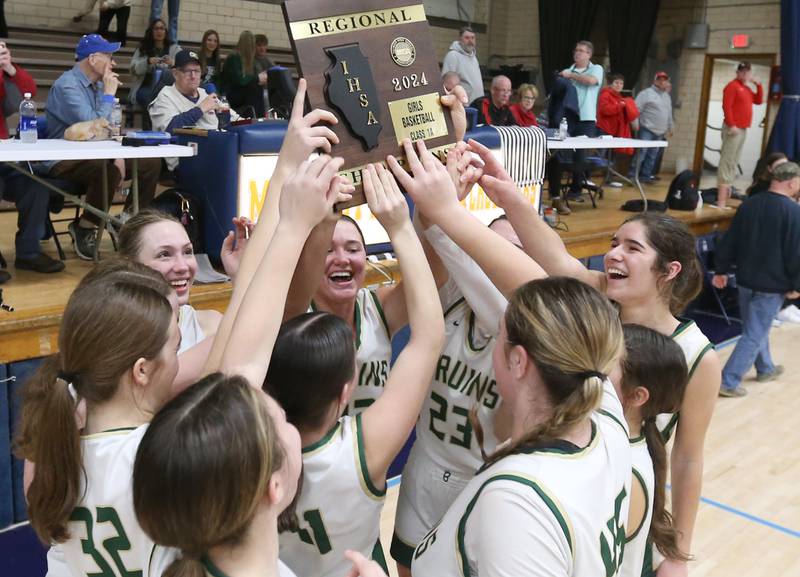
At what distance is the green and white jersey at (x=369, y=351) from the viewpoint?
189cm

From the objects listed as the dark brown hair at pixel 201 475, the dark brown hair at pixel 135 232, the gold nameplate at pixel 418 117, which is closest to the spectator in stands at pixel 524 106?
the dark brown hair at pixel 135 232

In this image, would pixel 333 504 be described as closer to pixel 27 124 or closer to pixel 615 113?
pixel 27 124

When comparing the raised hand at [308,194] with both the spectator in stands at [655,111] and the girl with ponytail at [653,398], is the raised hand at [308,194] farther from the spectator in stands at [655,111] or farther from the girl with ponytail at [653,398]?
the spectator in stands at [655,111]

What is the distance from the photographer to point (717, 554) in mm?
3176

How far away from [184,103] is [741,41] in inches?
403

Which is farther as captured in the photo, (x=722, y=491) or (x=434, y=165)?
(x=722, y=491)

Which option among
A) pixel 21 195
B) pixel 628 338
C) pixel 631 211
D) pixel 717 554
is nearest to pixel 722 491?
pixel 717 554

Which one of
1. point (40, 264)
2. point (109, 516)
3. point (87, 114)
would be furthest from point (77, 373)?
point (87, 114)

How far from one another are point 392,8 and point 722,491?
3129 millimetres

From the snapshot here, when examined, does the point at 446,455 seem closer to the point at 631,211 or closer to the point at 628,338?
the point at 628,338

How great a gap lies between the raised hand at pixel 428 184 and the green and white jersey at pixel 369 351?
526 mm

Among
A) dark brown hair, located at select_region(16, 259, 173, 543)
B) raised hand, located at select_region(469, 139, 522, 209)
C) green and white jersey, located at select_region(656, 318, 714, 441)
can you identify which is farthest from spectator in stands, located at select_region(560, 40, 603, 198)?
dark brown hair, located at select_region(16, 259, 173, 543)

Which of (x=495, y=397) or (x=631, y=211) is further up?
(x=495, y=397)

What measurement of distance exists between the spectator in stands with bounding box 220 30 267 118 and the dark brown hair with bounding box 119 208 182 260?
5261 mm
